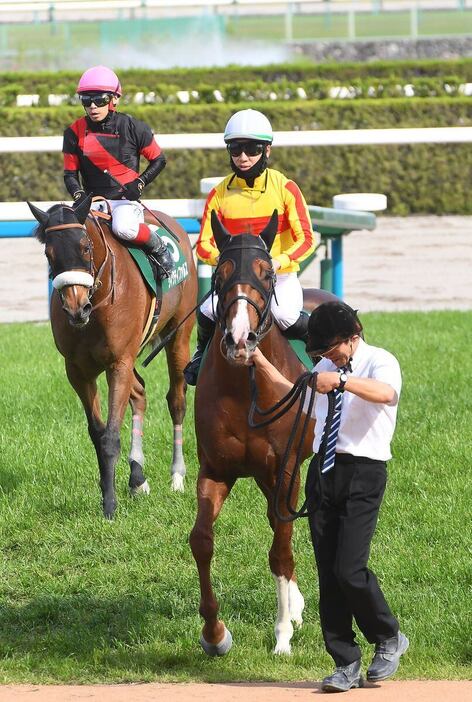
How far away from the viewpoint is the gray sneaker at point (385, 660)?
208 inches

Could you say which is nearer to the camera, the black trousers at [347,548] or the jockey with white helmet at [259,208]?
the black trousers at [347,548]

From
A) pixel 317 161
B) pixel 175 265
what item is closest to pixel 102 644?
pixel 175 265

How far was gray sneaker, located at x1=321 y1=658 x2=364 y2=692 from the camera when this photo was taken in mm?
5203

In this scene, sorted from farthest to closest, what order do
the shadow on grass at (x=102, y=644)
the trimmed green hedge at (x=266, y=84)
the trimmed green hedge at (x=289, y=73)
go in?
the trimmed green hedge at (x=289, y=73), the trimmed green hedge at (x=266, y=84), the shadow on grass at (x=102, y=644)

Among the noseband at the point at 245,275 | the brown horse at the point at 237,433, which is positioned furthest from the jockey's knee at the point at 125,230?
the noseband at the point at 245,275

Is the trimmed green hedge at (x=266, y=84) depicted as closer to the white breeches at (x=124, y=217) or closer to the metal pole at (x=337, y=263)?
the metal pole at (x=337, y=263)

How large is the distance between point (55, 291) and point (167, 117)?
13276 millimetres

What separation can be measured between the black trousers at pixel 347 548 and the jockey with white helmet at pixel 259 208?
1.15m

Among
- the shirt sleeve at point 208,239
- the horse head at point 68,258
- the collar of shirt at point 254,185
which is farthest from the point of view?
the horse head at point 68,258

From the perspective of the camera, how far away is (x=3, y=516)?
765 centimetres

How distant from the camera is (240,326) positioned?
523cm

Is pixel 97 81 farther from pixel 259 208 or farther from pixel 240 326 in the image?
pixel 240 326

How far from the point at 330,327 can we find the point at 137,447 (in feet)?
11.5

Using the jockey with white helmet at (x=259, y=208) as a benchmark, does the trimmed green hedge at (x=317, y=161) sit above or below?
below
